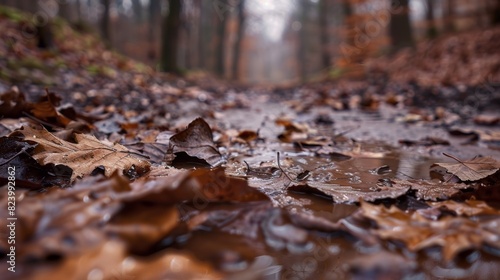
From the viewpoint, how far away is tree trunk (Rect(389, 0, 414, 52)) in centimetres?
1074

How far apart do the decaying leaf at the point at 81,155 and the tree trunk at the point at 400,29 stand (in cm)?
1104

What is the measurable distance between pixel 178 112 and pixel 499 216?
3.00 metres

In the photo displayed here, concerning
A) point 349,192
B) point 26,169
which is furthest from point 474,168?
point 26,169

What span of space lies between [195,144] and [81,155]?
1.60 ft

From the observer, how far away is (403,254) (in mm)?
745

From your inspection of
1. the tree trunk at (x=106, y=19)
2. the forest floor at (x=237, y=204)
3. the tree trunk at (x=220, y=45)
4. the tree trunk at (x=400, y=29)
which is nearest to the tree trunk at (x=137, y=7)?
the tree trunk at (x=220, y=45)

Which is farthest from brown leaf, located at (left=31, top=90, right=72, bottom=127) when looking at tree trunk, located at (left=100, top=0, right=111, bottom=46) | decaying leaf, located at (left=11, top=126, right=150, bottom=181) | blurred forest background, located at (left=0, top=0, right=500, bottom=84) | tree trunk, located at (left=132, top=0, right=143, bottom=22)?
tree trunk, located at (left=132, top=0, right=143, bottom=22)

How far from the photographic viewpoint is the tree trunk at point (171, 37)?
9750mm

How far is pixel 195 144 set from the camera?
158 cm

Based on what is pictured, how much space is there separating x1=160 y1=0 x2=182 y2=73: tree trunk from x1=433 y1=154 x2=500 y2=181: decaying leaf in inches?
376

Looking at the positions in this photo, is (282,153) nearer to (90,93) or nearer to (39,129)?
(39,129)

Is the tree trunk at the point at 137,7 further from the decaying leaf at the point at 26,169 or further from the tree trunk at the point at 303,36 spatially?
the decaying leaf at the point at 26,169

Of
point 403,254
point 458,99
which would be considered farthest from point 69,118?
point 458,99

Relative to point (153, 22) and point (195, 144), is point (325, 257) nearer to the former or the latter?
point (195, 144)
